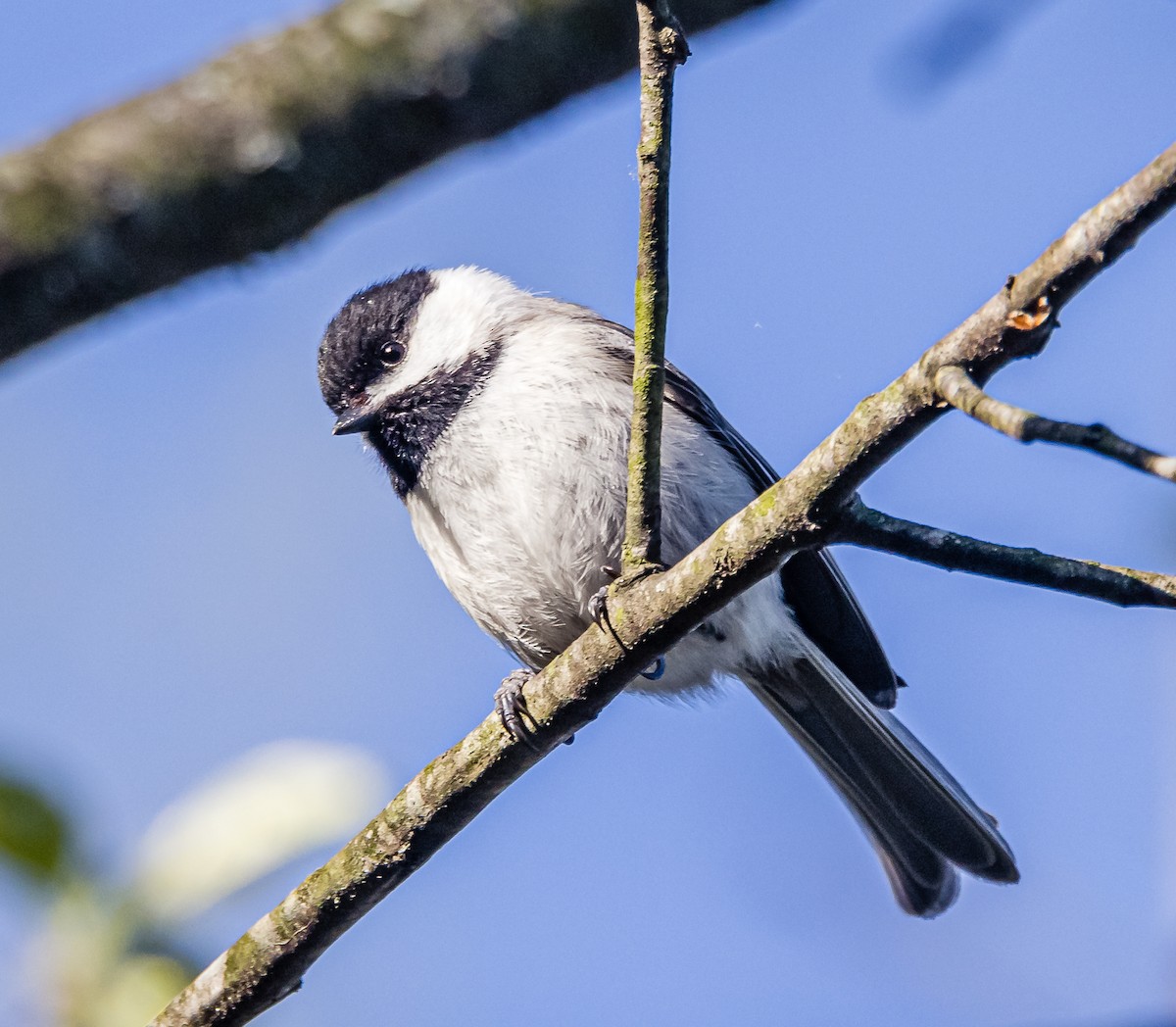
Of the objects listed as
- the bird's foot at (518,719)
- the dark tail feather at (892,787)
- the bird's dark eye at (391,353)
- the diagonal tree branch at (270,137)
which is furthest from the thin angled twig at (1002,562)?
the bird's dark eye at (391,353)

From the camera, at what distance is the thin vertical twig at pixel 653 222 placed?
6.04 ft

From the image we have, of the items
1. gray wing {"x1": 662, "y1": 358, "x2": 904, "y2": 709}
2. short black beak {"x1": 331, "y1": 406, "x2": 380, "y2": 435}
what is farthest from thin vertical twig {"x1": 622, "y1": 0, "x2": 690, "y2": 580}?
short black beak {"x1": 331, "y1": 406, "x2": 380, "y2": 435}

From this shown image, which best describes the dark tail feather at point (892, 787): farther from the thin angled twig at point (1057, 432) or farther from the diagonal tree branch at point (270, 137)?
the thin angled twig at point (1057, 432)

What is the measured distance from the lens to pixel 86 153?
2.40 metres

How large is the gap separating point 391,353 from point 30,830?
1.86m

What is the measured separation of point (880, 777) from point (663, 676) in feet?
1.91

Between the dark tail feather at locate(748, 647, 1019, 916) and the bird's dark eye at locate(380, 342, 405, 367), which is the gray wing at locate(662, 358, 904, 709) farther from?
the bird's dark eye at locate(380, 342, 405, 367)

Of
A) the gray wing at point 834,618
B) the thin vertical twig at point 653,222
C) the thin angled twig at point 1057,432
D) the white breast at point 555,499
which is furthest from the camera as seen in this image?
the gray wing at point 834,618

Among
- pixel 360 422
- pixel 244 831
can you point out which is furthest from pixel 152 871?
pixel 360 422

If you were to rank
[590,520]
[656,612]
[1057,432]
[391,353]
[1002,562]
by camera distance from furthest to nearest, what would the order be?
[391,353] < [590,520] < [656,612] < [1002,562] < [1057,432]

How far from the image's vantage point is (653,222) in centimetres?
185

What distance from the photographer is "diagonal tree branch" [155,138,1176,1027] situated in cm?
152

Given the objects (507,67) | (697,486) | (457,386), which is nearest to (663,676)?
(697,486)

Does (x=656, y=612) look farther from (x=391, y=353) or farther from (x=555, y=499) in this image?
(x=391, y=353)
